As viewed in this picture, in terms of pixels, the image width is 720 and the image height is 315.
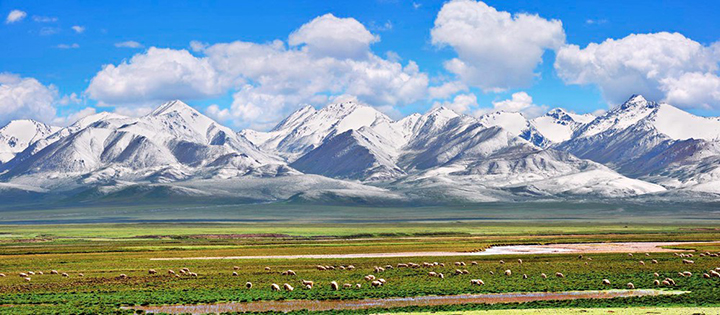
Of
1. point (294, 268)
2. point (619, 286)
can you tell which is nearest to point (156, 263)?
point (294, 268)

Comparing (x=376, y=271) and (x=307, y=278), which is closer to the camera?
(x=307, y=278)

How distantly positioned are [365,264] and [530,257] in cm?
2022

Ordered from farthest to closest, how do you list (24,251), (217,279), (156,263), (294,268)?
1. (24,251)
2. (156,263)
3. (294,268)
4. (217,279)

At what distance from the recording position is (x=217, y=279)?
6488 centimetres

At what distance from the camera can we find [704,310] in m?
44.3

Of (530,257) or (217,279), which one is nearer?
(217,279)

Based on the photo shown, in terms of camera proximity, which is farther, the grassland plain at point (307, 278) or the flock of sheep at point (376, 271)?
the flock of sheep at point (376, 271)

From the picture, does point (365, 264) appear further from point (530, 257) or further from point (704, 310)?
point (704, 310)

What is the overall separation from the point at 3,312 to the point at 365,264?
38.6 metres

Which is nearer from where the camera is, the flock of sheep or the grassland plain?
the grassland plain

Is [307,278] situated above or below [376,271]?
below

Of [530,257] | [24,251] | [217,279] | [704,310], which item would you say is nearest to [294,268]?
[217,279]

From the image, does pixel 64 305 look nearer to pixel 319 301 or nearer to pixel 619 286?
pixel 319 301

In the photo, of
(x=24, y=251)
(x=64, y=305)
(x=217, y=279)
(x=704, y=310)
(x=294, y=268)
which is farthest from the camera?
(x=24, y=251)
